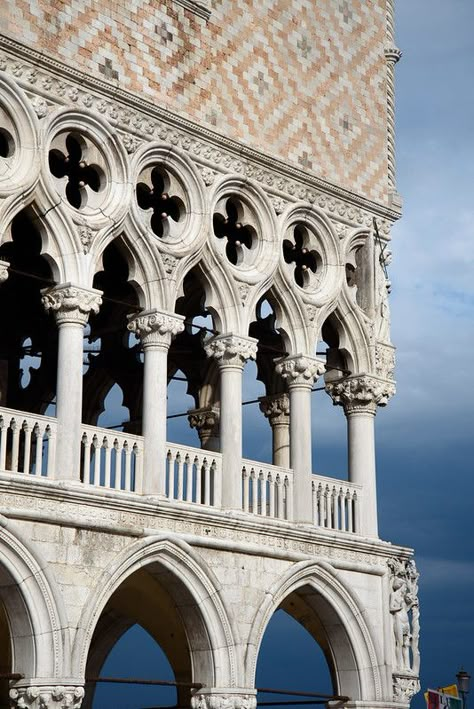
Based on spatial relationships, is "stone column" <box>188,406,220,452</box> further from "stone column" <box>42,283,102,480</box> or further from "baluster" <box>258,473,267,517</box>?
"stone column" <box>42,283,102,480</box>

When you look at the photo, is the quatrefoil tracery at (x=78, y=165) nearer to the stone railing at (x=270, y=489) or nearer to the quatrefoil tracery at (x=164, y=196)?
the quatrefoil tracery at (x=164, y=196)

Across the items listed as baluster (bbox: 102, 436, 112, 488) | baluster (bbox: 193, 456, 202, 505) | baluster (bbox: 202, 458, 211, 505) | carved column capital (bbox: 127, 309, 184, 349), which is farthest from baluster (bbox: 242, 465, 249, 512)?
baluster (bbox: 102, 436, 112, 488)

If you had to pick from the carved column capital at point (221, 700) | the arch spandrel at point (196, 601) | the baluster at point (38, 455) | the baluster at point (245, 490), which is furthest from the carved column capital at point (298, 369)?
the baluster at point (38, 455)

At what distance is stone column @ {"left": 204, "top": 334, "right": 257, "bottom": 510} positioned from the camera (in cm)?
1808

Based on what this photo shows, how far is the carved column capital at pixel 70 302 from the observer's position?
655 inches

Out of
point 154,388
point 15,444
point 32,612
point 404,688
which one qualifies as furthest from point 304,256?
point 32,612

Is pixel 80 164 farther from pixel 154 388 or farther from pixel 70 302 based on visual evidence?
pixel 154 388

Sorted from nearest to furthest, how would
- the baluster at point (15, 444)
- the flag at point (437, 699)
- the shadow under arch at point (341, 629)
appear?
the baluster at point (15, 444) → the shadow under arch at point (341, 629) → the flag at point (437, 699)

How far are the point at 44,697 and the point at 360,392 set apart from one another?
677 cm

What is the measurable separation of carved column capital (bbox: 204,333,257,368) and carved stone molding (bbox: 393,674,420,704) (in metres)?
4.63

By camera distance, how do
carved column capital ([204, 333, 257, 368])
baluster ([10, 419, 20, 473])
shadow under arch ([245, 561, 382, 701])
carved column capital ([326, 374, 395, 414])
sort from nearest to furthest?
1. baluster ([10, 419, 20, 473])
2. carved column capital ([204, 333, 257, 368])
3. shadow under arch ([245, 561, 382, 701])
4. carved column capital ([326, 374, 395, 414])

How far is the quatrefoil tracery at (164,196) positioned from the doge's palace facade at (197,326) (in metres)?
0.04

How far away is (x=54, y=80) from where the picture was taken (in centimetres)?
1680

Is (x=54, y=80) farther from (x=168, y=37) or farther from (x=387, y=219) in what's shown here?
(x=387, y=219)
